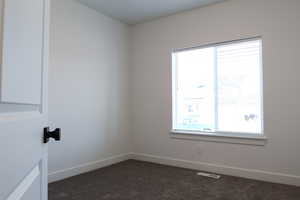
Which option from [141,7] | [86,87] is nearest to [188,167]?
[86,87]

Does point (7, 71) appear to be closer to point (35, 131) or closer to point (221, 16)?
point (35, 131)

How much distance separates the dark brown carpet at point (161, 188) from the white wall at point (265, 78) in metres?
0.33

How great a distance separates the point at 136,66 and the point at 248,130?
237 centimetres

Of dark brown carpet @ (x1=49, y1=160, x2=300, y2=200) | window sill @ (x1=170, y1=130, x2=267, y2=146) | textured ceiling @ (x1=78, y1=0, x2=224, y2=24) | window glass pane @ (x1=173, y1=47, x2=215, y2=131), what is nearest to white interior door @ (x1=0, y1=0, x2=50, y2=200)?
dark brown carpet @ (x1=49, y1=160, x2=300, y2=200)

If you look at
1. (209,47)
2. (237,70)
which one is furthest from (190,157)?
(209,47)

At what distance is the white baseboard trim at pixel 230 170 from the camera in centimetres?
289

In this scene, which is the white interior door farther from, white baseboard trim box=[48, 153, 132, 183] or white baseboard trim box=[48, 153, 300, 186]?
white baseboard trim box=[48, 153, 300, 186]

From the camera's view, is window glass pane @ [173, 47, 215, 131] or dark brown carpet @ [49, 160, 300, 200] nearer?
dark brown carpet @ [49, 160, 300, 200]

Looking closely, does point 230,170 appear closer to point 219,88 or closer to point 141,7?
point 219,88

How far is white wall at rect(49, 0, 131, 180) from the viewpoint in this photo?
121 inches

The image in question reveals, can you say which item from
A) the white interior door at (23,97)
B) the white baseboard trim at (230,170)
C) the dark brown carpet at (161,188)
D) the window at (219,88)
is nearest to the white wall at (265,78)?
the white baseboard trim at (230,170)

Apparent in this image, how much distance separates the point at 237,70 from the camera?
3338mm

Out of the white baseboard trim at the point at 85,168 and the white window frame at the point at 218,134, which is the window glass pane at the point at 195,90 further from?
the white baseboard trim at the point at 85,168

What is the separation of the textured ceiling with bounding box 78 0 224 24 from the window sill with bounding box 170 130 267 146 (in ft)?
6.89
